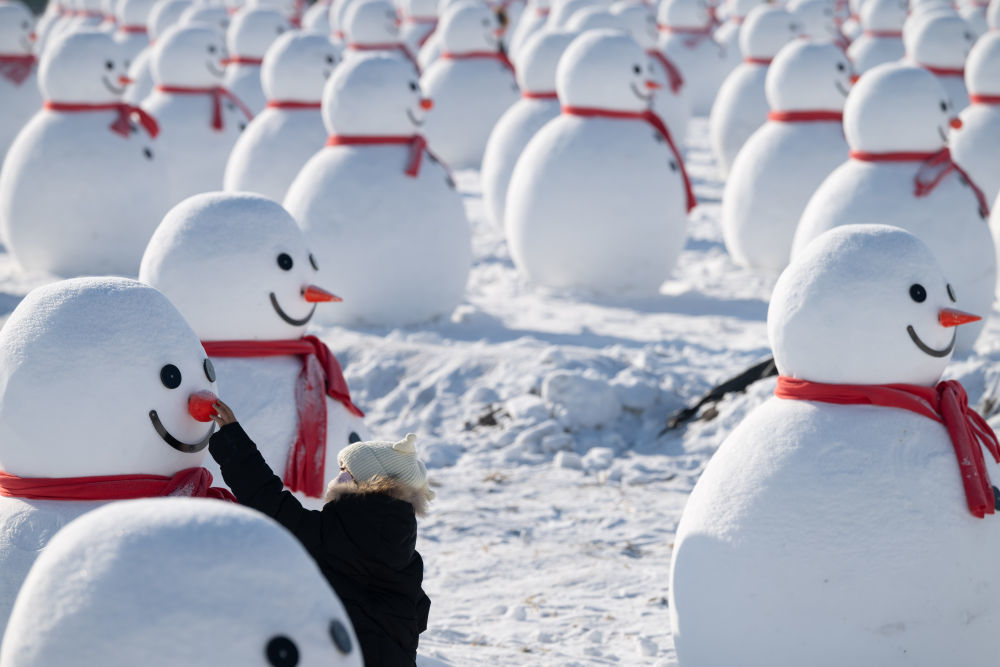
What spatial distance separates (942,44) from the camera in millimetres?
10625

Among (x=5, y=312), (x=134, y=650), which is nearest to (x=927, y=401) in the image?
(x=134, y=650)

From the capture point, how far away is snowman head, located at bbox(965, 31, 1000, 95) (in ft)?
30.1

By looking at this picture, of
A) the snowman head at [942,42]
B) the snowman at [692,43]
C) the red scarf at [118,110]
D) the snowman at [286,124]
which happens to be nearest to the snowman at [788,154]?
the snowman head at [942,42]

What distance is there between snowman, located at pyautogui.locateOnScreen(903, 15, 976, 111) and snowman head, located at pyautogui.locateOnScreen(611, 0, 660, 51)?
3511mm

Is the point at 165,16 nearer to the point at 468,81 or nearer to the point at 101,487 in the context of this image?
the point at 468,81

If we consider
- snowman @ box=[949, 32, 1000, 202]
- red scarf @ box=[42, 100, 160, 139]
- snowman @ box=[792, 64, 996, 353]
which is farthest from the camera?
snowman @ box=[949, 32, 1000, 202]

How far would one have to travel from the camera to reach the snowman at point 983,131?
9266mm

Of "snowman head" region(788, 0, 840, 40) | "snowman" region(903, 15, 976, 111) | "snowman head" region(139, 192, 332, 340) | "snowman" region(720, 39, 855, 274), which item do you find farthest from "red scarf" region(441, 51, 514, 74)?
"snowman head" region(139, 192, 332, 340)

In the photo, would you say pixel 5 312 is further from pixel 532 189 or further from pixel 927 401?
pixel 927 401

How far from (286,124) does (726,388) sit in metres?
4.39

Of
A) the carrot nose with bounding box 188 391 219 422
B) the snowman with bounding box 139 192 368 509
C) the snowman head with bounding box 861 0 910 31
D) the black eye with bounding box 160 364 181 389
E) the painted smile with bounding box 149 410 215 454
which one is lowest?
the snowman head with bounding box 861 0 910 31

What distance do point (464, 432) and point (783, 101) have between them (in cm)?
410

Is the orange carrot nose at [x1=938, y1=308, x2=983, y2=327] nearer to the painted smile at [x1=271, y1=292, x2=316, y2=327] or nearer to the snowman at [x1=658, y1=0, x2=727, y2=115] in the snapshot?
the painted smile at [x1=271, y1=292, x2=316, y2=327]

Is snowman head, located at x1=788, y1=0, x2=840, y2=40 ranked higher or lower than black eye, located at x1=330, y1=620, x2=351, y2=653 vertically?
lower
